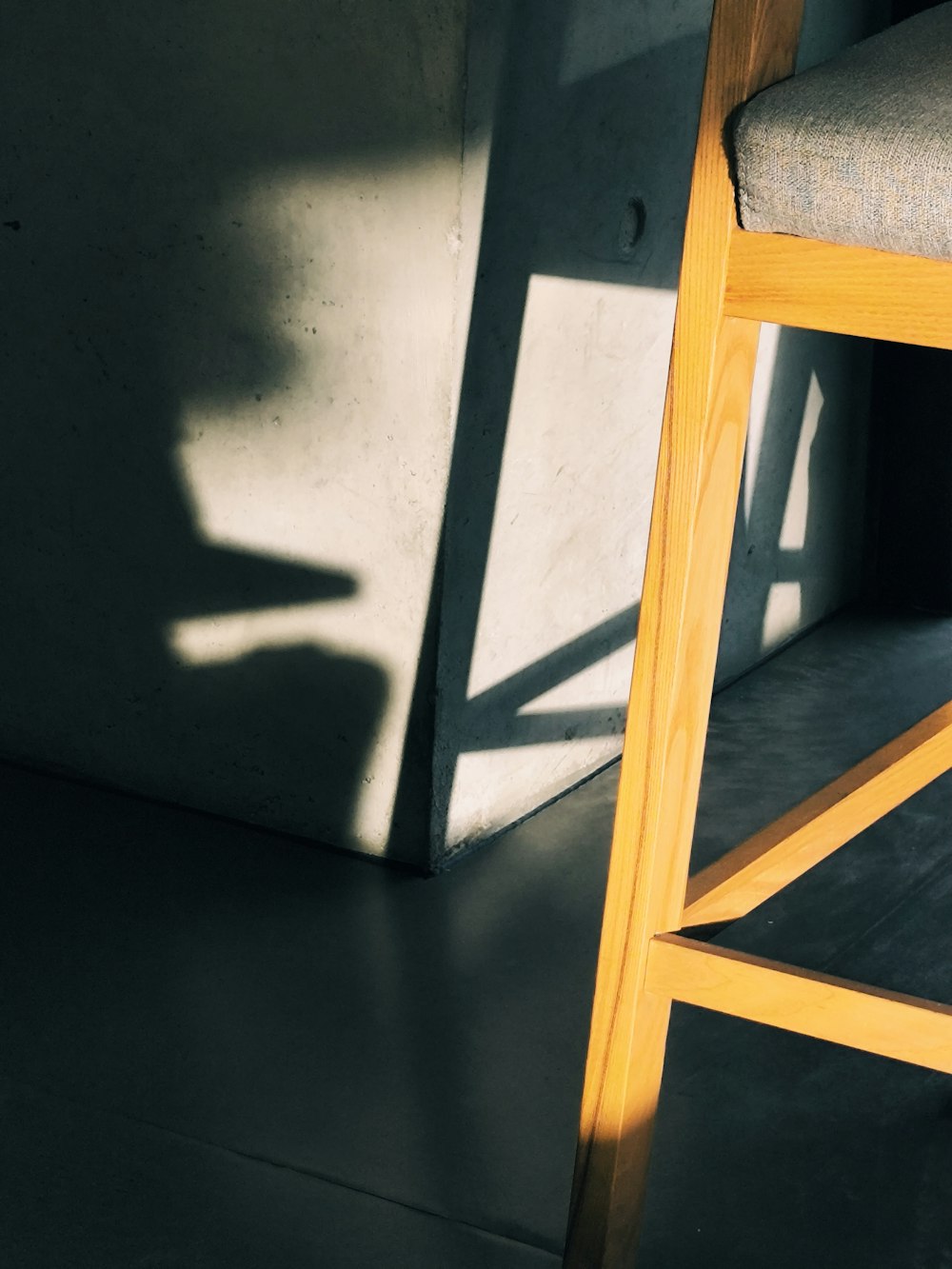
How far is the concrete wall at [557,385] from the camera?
1715 millimetres

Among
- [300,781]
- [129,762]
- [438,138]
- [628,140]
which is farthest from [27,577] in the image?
[628,140]

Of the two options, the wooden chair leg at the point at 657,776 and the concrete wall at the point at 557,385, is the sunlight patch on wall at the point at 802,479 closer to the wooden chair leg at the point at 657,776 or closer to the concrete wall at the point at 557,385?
the concrete wall at the point at 557,385

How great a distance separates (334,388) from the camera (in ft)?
5.87

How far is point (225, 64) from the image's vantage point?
1.73 m

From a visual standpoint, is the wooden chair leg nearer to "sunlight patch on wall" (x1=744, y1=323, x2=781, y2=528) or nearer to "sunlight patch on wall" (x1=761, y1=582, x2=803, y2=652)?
"sunlight patch on wall" (x1=744, y1=323, x2=781, y2=528)

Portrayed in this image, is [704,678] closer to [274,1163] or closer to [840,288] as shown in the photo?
[840,288]

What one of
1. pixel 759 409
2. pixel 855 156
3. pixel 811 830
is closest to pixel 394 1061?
pixel 811 830

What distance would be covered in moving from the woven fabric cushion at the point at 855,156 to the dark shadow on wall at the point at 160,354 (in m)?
0.80

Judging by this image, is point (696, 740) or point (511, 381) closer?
point (696, 740)

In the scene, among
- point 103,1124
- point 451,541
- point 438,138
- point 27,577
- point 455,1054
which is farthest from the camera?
point 27,577

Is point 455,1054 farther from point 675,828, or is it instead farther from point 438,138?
point 438,138

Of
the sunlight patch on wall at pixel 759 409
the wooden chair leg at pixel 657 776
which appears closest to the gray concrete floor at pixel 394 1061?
the wooden chair leg at pixel 657 776

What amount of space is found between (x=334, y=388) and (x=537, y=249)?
0.93ft

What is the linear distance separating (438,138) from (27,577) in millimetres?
843
